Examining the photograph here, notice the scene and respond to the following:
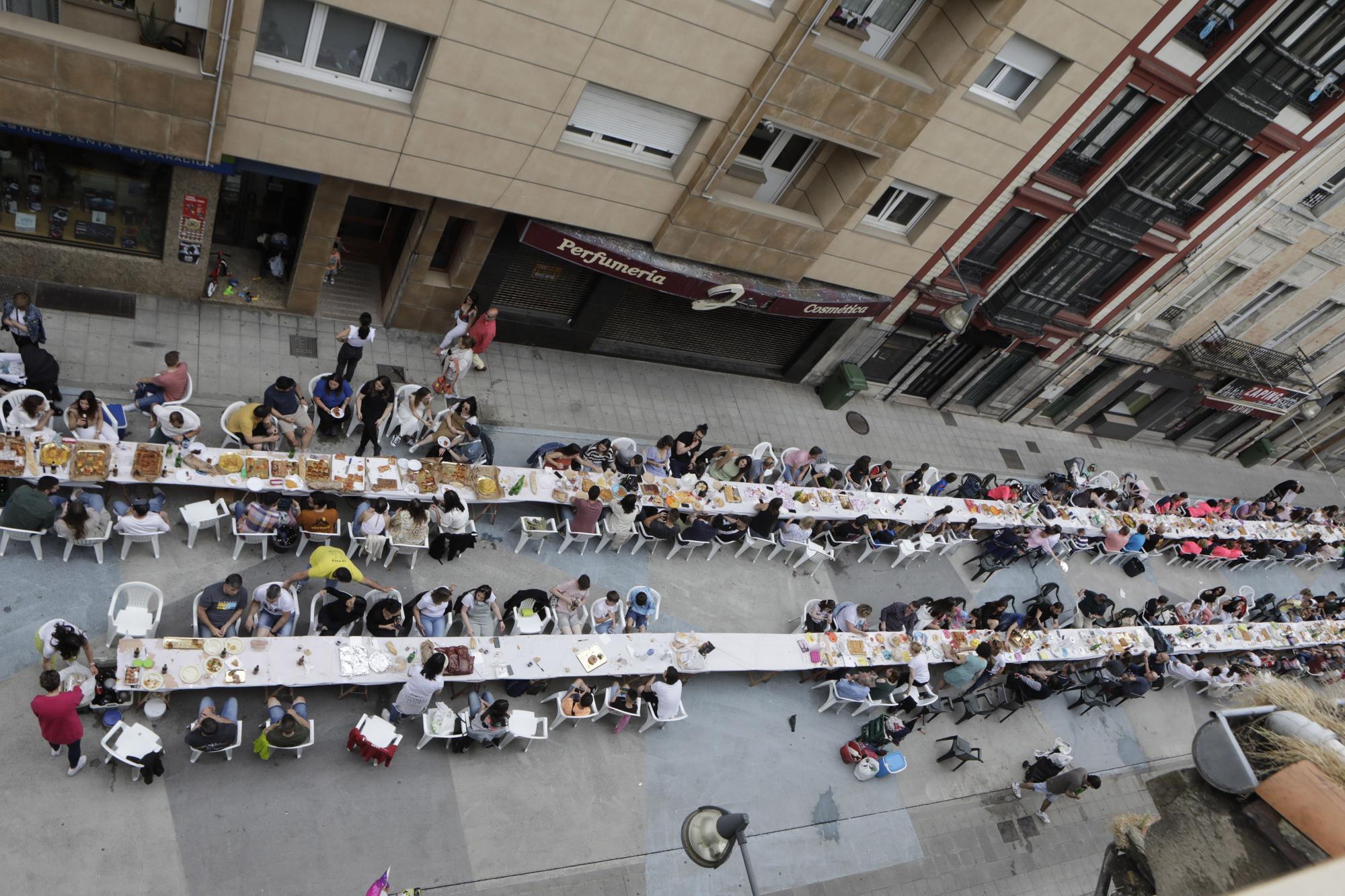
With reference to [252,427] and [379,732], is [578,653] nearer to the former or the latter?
[379,732]

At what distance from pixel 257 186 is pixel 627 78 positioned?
7459 millimetres

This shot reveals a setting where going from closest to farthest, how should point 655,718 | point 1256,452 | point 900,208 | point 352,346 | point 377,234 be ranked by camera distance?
point 655,718, point 352,346, point 377,234, point 900,208, point 1256,452

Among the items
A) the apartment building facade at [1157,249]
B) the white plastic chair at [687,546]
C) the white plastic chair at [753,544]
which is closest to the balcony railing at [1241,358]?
the apartment building facade at [1157,249]

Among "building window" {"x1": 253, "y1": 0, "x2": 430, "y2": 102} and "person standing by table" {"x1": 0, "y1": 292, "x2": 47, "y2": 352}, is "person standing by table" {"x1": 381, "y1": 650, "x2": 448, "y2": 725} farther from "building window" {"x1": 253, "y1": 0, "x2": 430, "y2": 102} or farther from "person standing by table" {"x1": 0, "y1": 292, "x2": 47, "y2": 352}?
"building window" {"x1": 253, "y1": 0, "x2": 430, "y2": 102}

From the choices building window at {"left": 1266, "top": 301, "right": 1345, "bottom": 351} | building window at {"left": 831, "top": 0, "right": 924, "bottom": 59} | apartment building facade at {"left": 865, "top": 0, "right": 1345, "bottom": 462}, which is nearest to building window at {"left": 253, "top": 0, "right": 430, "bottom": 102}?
building window at {"left": 831, "top": 0, "right": 924, "bottom": 59}

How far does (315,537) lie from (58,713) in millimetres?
4418

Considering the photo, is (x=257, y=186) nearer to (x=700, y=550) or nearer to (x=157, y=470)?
(x=157, y=470)

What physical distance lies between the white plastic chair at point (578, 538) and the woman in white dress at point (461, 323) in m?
4.67

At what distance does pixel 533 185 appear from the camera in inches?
675

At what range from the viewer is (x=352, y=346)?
55.2 feet

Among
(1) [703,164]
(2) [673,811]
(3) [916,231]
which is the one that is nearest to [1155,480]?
(3) [916,231]

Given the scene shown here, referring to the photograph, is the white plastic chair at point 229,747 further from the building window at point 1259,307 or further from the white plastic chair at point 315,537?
the building window at point 1259,307

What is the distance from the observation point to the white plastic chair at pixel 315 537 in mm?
14086

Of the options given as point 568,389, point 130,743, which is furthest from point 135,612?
point 568,389
